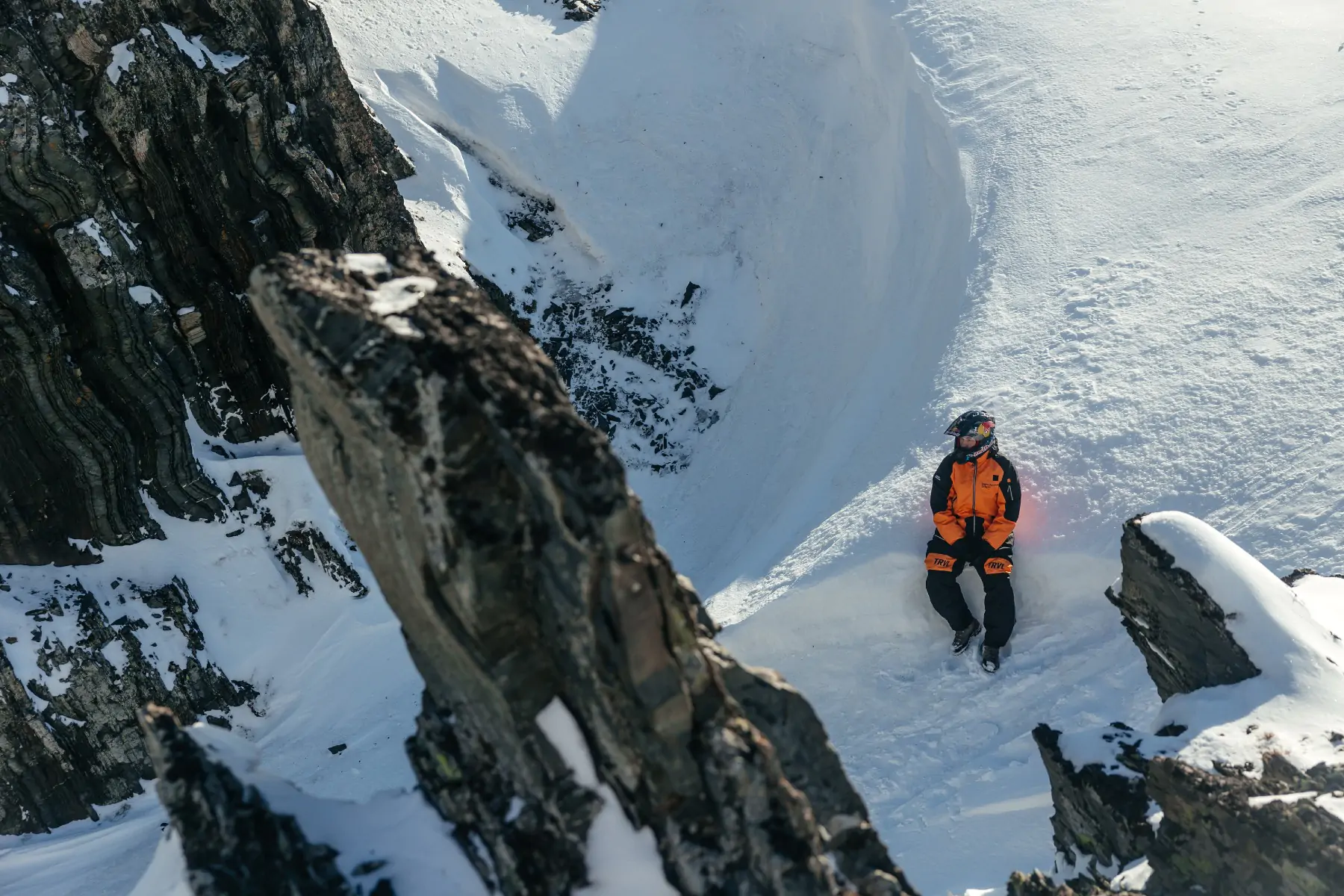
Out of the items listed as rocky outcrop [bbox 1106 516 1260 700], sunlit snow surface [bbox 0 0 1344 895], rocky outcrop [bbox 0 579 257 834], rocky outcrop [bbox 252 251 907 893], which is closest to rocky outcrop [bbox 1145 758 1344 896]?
rocky outcrop [bbox 1106 516 1260 700]

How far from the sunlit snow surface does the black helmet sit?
1073mm

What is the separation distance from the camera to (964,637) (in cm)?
1193

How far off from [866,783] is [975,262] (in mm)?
7603

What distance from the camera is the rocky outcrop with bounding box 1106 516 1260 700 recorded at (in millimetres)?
9273

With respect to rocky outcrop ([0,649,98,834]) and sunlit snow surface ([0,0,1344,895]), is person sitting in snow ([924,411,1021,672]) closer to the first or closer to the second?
sunlit snow surface ([0,0,1344,895])

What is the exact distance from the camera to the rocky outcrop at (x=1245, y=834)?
7.47 m

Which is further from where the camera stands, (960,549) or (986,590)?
(960,549)

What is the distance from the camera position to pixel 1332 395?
40.3 feet

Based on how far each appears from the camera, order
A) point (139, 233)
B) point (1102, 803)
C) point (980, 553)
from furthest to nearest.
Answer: point (139, 233), point (980, 553), point (1102, 803)

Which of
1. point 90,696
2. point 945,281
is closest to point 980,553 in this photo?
point 945,281

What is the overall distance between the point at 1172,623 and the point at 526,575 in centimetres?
621

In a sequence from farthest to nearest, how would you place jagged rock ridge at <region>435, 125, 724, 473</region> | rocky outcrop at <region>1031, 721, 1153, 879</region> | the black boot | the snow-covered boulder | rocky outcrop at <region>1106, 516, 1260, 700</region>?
jagged rock ridge at <region>435, 125, 724, 473</region> → the black boot → rocky outcrop at <region>1106, 516, 1260, 700</region> → rocky outcrop at <region>1031, 721, 1153, 879</region> → the snow-covered boulder

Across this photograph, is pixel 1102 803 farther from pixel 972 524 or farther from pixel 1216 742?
pixel 972 524

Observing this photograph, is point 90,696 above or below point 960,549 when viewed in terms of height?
above
